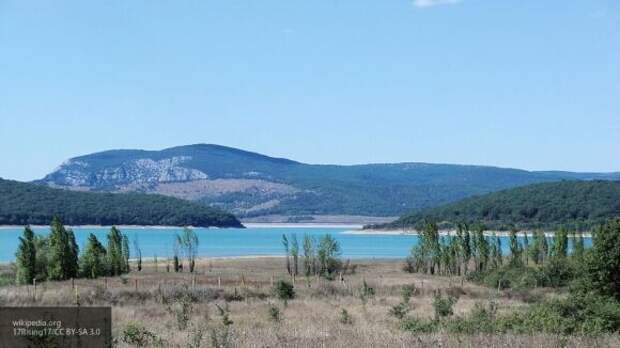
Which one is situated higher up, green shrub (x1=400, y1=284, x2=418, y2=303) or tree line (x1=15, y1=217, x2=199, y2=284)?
tree line (x1=15, y1=217, x2=199, y2=284)

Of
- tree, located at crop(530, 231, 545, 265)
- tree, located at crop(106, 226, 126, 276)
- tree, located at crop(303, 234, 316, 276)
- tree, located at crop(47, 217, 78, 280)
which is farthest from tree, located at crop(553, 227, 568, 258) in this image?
tree, located at crop(47, 217, 78, 280)

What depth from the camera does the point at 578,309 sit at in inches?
801

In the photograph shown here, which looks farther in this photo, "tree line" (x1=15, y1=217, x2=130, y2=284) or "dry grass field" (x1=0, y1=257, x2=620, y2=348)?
"tree line" (x1=15, y1=217, x2=130, y2=284)

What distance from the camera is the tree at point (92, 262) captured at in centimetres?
6219

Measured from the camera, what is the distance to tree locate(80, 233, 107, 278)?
204 ft

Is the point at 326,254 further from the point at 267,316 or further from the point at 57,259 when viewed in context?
the point at 267,316

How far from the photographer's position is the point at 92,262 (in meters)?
62.6

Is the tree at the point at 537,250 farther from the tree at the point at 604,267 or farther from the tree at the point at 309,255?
the tree at the point at 604,267

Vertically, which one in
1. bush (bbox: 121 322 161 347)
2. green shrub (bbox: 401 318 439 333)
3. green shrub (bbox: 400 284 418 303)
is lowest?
green shrub (bbox: 400 284 418 303)

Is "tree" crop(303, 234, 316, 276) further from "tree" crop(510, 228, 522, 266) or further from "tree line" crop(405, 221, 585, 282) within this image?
"tree" crop(510, 228, 522, 266)

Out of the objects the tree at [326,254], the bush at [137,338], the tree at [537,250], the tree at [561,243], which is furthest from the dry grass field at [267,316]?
the tree at [537,250]

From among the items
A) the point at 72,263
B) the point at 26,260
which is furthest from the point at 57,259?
the point at 26,260

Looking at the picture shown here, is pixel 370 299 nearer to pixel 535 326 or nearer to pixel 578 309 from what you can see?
pixel 578 309

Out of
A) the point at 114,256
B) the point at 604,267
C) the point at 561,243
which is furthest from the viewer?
the point at 561,243
